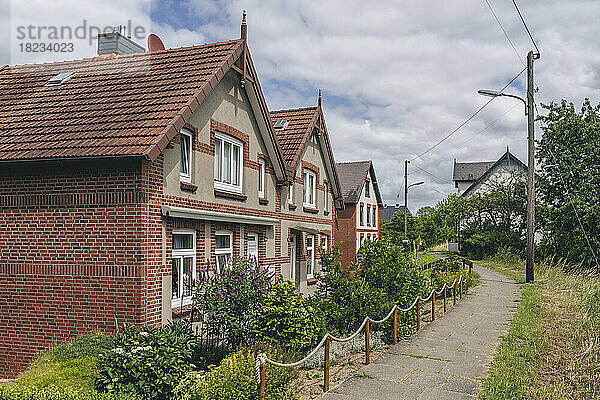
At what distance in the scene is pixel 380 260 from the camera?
13148 millimetres

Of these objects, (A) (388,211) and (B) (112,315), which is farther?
(A) (388,211)

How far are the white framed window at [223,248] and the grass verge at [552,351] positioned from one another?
682cm

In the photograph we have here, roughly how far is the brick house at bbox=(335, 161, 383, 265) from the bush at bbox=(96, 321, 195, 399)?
31107 mm

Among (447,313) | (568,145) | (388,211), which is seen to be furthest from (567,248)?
(388,211)

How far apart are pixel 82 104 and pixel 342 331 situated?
7.68 meters

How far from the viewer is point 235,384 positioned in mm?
6895

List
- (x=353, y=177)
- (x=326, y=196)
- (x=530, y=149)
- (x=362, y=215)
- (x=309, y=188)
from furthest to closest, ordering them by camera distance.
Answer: (x=353, y=177) < (x=362, y=215) < (x=326, y=196) < (x=530, y=149) < (x=309, y=188)

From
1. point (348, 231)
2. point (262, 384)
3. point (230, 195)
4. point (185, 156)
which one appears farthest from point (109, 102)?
point (348, 231)

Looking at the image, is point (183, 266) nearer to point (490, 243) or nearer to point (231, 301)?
point (231, 301)

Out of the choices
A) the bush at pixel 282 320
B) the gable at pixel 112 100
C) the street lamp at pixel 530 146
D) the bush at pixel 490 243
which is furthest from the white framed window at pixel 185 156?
the bush at pixel 490 243

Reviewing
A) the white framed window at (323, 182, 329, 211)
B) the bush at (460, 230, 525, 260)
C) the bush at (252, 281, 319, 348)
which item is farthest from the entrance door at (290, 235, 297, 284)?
the bush at (460, 230, 525, 260)

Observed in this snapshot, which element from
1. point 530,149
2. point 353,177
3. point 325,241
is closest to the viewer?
point 530,149

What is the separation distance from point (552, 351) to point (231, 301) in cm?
634

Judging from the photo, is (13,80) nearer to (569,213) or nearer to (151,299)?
(151,299)
